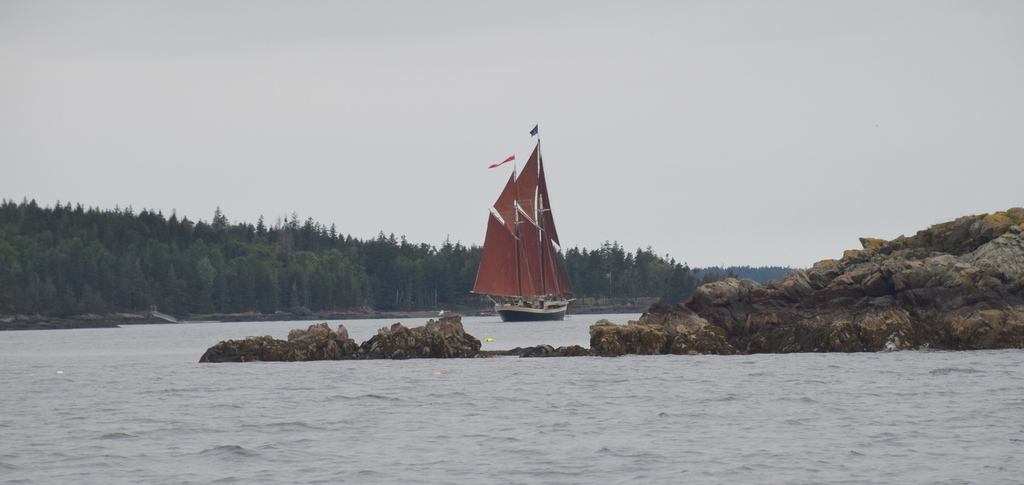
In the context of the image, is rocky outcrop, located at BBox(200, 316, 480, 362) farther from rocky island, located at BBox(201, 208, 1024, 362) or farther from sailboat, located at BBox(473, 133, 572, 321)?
sailboat, located at BBox(473, 133, 572, 321)

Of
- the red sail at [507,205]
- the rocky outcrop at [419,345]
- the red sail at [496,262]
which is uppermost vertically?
the red sail at [507,205]

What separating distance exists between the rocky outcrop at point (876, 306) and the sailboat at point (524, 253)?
65663 mm

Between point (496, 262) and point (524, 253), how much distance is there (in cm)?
442

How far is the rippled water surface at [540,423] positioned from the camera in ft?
69.8

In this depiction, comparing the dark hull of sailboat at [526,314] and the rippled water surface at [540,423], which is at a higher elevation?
the dark hull of sailboat at [526,314]

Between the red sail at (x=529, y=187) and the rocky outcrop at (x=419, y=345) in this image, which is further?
the red sail at (x=529, y=187)

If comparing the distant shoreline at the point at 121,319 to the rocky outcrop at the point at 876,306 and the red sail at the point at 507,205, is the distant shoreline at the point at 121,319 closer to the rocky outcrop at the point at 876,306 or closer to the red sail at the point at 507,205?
the red sail at the point at 507,205

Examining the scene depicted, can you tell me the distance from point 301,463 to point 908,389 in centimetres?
1799

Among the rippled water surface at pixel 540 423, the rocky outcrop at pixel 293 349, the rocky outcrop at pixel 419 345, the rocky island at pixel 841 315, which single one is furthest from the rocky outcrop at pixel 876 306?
the rocky outcrop at pixel 293 349

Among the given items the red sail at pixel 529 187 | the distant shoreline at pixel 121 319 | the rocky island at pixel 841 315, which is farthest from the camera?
the distant shoreline at pixel 121 319

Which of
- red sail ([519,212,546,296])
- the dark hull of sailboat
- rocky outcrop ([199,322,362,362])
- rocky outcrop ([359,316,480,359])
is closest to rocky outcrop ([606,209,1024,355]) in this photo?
rocky outcrop ([359,316,480,359])

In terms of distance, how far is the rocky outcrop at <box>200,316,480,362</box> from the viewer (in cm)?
4922

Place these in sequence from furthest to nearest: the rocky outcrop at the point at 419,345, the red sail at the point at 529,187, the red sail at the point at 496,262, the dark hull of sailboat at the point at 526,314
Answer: the dark hull of sailboat at the point at 526,314
the red sail at the point at 529,187
the red sail at the point at 496,262
the rocky outcrop at the point at 419,345

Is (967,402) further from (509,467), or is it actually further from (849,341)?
(849,341)
